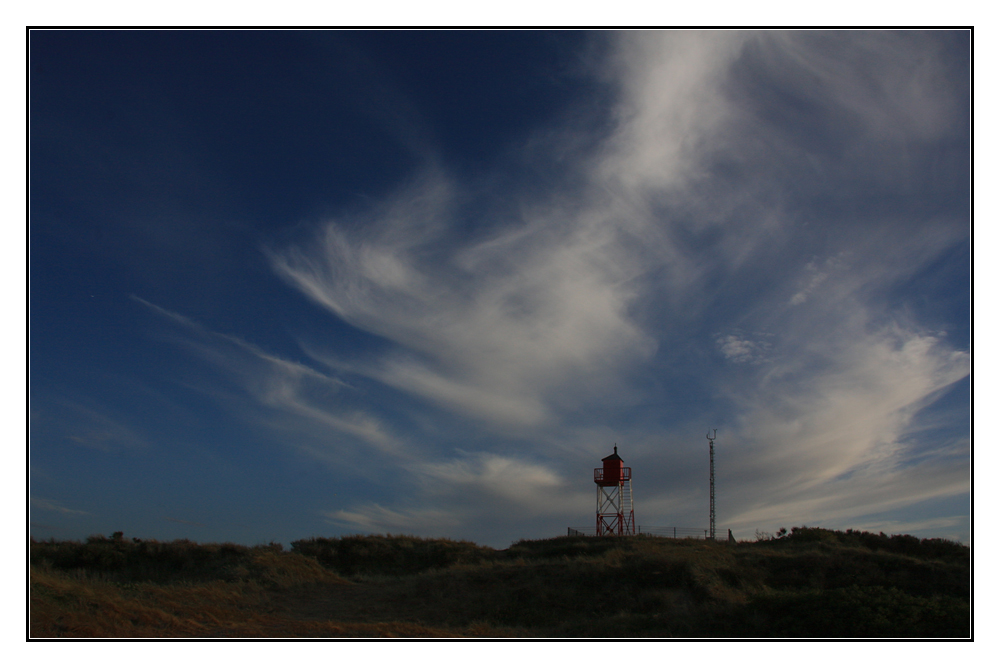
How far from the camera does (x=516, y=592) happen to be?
21.9 meters

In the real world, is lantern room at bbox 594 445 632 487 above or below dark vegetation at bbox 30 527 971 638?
above

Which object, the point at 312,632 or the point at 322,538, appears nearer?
the point at 312,632

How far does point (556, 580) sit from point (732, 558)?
8338 mm

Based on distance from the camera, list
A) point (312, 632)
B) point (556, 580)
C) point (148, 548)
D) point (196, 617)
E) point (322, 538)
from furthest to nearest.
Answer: point (322, 538) < point (148, 548) < point (556, 580) < point (196, 617) < point (312, 632)

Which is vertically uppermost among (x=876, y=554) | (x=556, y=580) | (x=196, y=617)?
(x=876, y=554)

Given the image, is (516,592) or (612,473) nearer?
(516,592)

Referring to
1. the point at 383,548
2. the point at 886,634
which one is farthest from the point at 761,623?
the point at 383,548

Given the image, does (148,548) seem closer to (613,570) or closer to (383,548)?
(383,548)

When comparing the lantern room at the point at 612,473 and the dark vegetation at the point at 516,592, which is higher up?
the lantern room at the point at 612,473

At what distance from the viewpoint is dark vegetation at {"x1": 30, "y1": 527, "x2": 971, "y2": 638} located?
1562cm

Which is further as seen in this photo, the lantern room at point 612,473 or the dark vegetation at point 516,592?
the lantern room at point 612,473

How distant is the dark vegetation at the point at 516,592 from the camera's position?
1562 centimetres

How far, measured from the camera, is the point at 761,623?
54.0 ft

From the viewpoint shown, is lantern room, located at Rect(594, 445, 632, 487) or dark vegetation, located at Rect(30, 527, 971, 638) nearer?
dark vegetation, located at Rect(30, 527, 971, 638)
